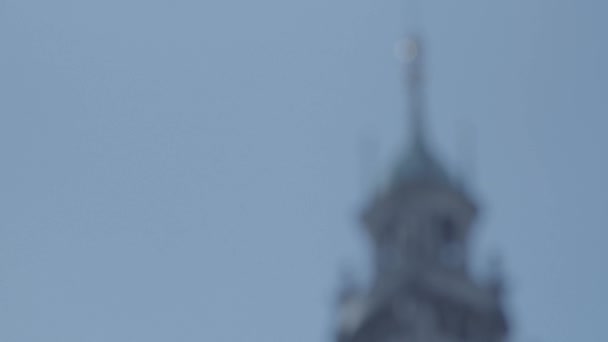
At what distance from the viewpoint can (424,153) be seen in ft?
275

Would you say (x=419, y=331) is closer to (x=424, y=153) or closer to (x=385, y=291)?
(x=385, y=291)

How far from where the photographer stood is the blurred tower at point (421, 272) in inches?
3034

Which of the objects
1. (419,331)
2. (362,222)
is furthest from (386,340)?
(362,222)

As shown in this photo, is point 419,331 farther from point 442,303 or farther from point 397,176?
point 397,176

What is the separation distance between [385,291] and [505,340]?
4538mm

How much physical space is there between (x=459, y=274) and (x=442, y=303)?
1662 mm

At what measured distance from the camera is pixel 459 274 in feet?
257

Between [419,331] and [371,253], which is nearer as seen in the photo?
[419,331]

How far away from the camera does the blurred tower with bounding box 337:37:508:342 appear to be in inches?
3034

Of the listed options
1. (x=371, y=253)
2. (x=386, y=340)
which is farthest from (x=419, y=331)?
(x=371, y=253)

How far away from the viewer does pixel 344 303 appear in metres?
79.9

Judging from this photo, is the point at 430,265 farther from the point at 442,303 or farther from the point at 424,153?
the point at 424,153

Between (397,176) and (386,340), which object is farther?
(397,176)

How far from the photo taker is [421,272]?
7750 cm
